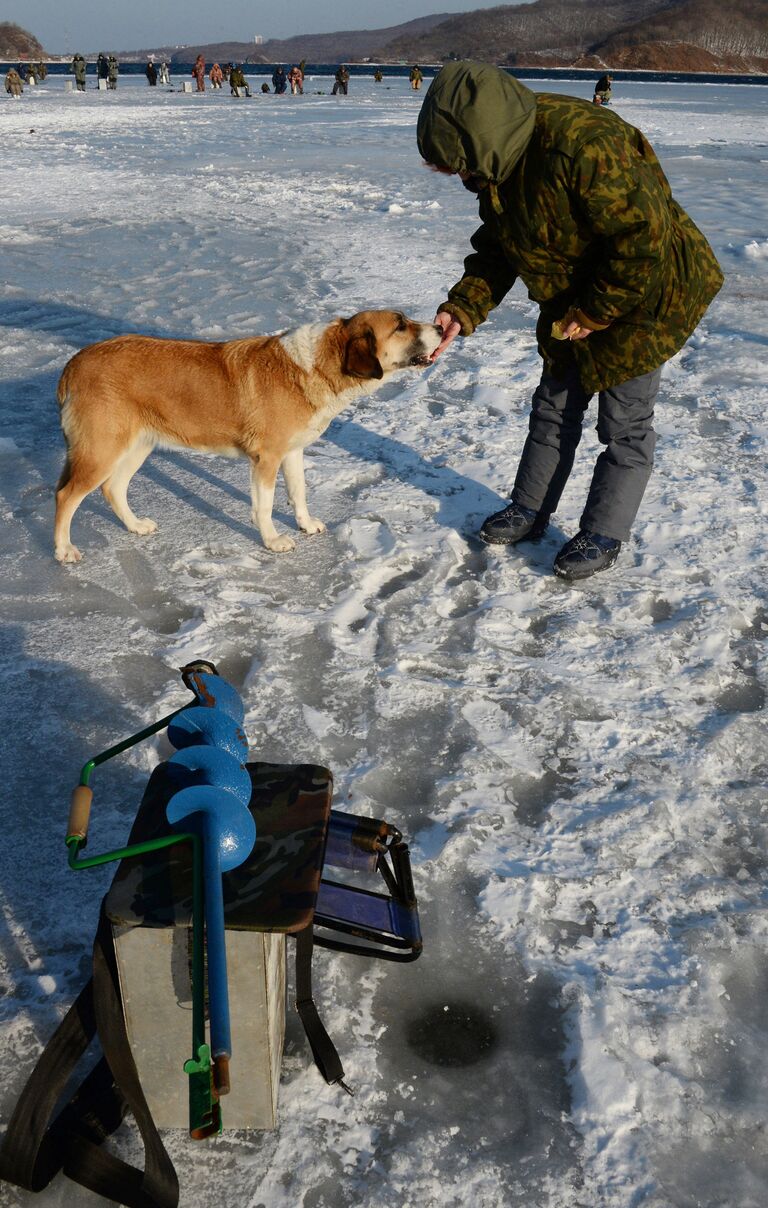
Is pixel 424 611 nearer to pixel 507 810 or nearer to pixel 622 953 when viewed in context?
pixel 507 810

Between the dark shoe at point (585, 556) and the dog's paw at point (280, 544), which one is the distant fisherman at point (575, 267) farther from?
the dog's paw at point (280, 544)

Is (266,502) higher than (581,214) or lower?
lower

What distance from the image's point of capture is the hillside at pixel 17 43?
325ft

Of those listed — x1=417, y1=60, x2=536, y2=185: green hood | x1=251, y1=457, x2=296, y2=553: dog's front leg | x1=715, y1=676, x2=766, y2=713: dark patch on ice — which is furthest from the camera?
x1=251, y1=457, x2=296, y2=553: dog's front leg

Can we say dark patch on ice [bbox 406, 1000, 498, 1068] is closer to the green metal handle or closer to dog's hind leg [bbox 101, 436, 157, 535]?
the green metal handle

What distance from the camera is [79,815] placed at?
1553 millimetres

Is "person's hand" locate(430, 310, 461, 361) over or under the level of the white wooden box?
over

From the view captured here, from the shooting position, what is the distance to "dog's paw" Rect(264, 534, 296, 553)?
4.06 meters

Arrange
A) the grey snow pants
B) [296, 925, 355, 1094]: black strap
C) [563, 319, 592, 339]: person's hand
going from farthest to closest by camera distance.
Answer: the grey snow pants
[563, 319, 592, 339]: person's hand
[296, 925, 355, 1094]: black strap

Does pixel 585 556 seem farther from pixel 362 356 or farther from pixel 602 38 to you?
pixel 602 38

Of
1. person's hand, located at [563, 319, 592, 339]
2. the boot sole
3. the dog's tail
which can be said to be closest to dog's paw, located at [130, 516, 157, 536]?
the dog's tail

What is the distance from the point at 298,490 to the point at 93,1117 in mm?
2881

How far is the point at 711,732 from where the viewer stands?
9.65ft

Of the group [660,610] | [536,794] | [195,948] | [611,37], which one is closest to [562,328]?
[660,610]
